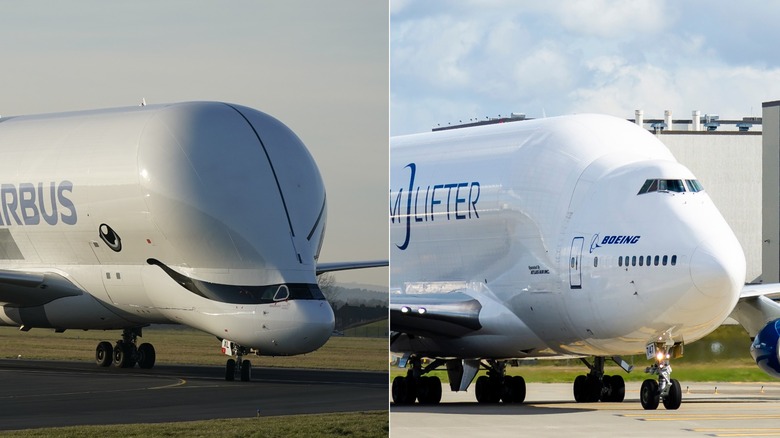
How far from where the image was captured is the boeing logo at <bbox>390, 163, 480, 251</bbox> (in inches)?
1158

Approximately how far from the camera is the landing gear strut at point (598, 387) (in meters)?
31.3

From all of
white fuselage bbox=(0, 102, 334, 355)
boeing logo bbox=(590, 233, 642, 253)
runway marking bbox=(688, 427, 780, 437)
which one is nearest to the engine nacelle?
boeing logo bbox=(590, 233, 642, 253)

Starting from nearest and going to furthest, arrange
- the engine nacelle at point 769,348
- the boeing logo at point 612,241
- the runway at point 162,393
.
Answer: the runway at point 162,393 < the boeing logo at point 612,241 < the engine nacelle at point 769,348

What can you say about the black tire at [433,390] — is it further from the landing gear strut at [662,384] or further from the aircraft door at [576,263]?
the landing gear strut at [662,384]

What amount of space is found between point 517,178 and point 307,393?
1653cm

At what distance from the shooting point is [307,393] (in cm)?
1209

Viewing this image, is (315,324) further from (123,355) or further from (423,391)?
(423,391)

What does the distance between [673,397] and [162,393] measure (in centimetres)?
1653

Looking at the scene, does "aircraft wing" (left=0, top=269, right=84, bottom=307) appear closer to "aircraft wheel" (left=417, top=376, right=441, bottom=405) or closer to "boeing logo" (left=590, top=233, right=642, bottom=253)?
"boeing logo" (left=590, top=233, right=642, bottom=253)

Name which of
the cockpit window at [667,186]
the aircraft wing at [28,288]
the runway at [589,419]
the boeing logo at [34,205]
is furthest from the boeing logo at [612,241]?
the aircraft wing at [28,288]

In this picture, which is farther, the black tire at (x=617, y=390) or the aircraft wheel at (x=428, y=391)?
the black tire at (x=617, y=390)

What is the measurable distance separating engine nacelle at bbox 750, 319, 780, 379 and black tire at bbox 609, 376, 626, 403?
346 cm

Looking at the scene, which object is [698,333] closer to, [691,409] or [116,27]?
[691,409]

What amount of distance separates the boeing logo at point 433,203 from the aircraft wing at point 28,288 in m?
18.5
